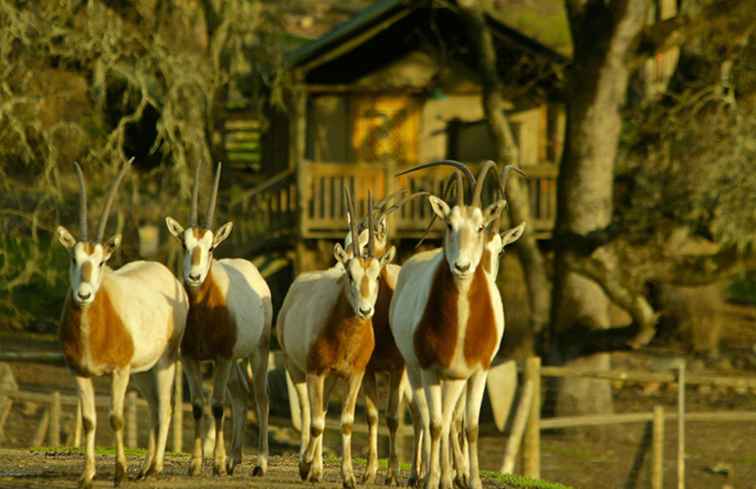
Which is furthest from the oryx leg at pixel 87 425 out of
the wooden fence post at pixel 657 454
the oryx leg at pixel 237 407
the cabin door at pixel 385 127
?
the cabin door at pixel 385 127

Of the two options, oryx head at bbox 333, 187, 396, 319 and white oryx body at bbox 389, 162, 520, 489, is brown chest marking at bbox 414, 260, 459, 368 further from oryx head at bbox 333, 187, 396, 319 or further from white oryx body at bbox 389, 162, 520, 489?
oryx head at bbox 333, 187, 396, 319

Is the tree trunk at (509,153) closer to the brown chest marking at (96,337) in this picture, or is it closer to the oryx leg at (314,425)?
the oryx leg at (314,425)

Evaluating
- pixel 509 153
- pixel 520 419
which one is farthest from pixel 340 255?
pixel 509 153

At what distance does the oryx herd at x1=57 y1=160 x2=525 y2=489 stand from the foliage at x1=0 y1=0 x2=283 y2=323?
37.0 feet

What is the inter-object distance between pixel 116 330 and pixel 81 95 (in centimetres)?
1483

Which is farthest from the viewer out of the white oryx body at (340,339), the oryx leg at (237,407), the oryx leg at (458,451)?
the oryx leg at (237,407)

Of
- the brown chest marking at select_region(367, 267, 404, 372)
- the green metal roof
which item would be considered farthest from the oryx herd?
the green metal roof

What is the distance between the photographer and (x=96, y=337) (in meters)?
11.0

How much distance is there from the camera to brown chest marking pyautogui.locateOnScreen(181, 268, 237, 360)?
1220cm

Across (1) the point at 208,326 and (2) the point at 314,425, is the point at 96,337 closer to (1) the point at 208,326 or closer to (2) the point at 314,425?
(1) the point at 208,326

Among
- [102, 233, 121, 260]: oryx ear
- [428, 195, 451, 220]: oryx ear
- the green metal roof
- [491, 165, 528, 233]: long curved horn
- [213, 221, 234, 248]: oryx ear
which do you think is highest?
the green metal roof

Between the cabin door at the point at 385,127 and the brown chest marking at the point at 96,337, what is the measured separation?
23.6 meters

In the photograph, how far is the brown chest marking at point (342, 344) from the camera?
11.7 meters

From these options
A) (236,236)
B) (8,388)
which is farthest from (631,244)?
(8,388)
